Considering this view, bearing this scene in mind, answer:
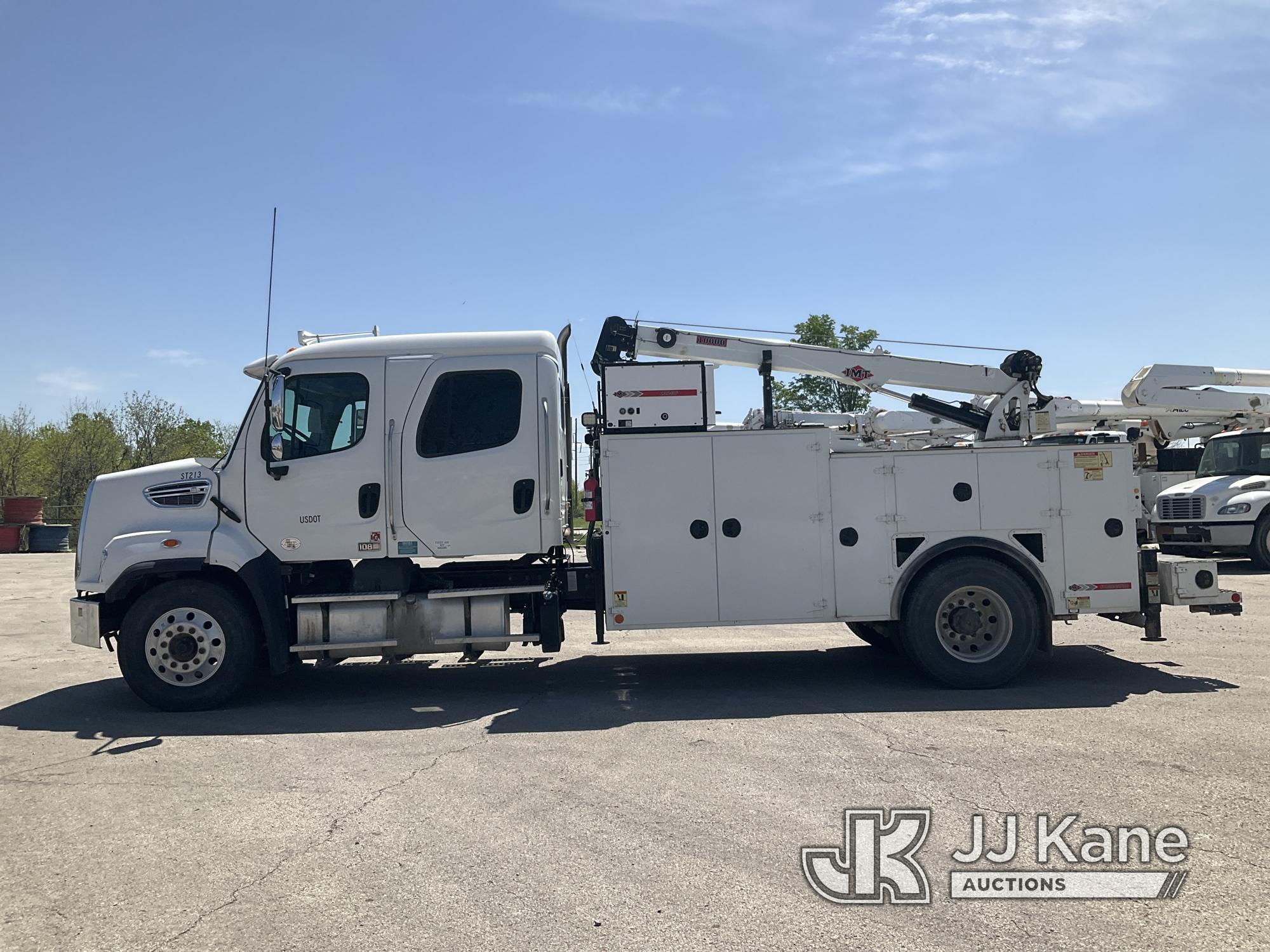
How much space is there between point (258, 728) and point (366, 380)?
300 centimetres

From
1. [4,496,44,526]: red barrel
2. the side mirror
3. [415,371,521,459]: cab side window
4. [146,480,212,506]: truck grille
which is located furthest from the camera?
[4,496,44,526]: red barrel

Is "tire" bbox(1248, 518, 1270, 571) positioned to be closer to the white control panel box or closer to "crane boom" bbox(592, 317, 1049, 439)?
"crane boom" bbox(592, 317, 1049, 439)

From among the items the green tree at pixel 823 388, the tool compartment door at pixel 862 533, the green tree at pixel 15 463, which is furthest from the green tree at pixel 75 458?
the tool compartment door at pixel 862 533

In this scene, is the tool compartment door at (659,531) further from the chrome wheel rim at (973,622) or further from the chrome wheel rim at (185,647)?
the chrome wheel rim at (185,647)

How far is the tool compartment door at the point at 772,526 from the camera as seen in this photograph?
8.05 metres

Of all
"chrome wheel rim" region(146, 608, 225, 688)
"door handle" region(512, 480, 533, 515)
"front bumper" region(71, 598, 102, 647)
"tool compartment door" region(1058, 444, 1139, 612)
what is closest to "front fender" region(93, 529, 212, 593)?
"front bumper" region(71, 598, 102, 647)

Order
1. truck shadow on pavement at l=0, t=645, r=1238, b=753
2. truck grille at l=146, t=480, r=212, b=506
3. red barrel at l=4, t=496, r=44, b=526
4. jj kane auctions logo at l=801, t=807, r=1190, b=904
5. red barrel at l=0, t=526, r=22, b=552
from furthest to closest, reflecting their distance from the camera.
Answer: red barrel at l=4, t=496, r=44, b=526 → red barrel at l=0, t=526, r=22, b=552 → truck grille at l=146, t=480, r=212, b=506 → truck shadow on pavement at l=0, t=645, r=1238, b=753 → jj kane auctions logo at l=801, t=807, r=1190, b=904

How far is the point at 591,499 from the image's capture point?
8.37m

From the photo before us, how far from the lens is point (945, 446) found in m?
8.37

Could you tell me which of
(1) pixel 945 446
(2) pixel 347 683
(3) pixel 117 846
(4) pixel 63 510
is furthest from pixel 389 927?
(4) pixel 63 510

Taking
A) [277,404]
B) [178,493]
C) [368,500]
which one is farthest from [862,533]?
[178,493]

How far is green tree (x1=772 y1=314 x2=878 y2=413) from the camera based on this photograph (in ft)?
99.3

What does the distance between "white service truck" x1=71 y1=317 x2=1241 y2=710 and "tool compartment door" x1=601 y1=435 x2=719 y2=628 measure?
2 cm

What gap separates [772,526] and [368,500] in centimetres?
351
